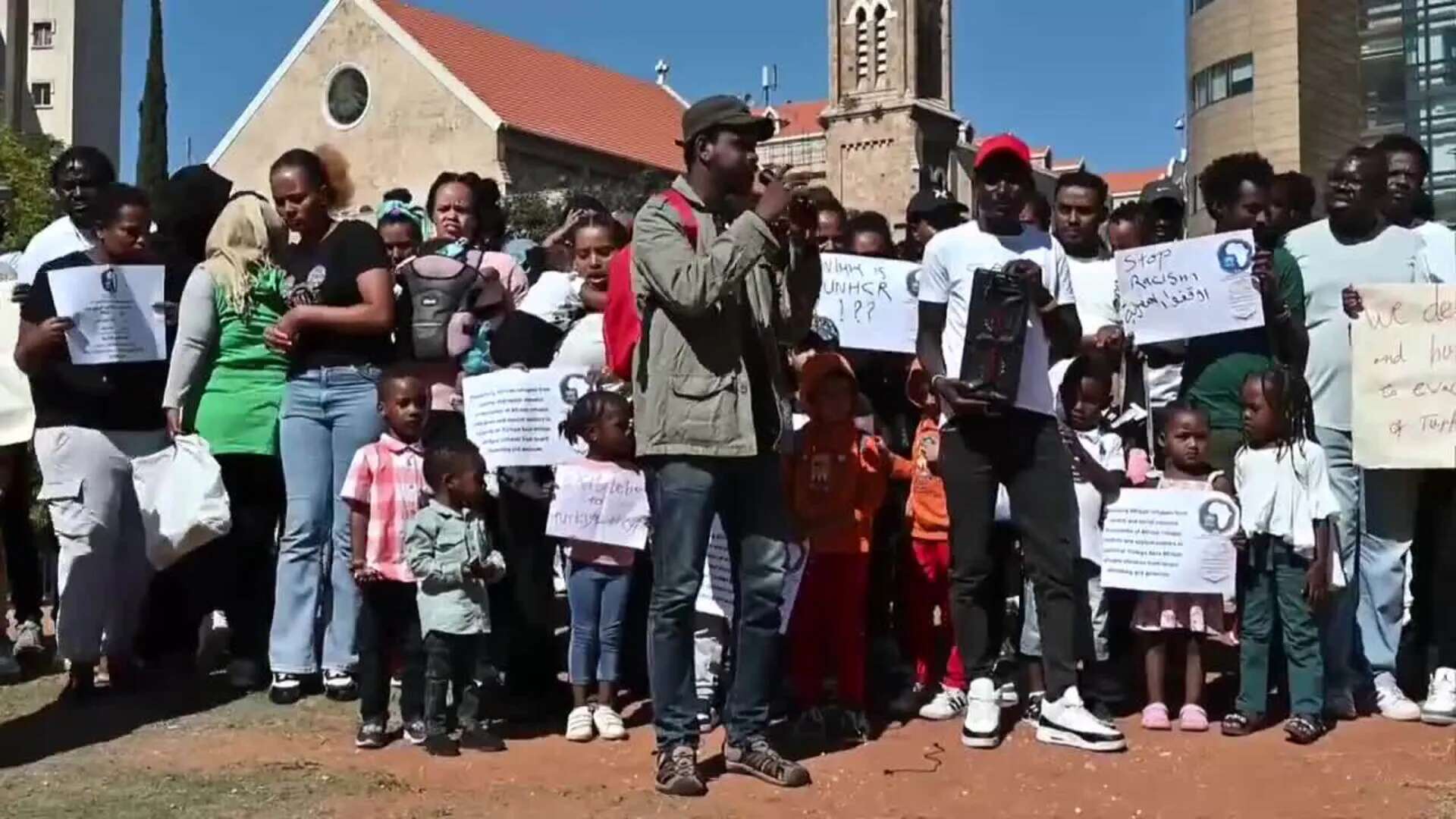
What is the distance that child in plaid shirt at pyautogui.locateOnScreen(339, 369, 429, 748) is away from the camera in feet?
19.3

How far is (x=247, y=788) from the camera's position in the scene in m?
5.27

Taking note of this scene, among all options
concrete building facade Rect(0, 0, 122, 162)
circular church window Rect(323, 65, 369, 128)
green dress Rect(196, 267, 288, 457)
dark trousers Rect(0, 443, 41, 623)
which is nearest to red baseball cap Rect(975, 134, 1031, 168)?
green dress Rect(196, 267, 288, 457)

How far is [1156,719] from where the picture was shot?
621 centimetres

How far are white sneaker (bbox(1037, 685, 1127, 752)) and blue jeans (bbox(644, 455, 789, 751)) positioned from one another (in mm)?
1112

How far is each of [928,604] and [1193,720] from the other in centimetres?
116

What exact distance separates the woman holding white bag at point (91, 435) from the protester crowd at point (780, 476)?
1 cm

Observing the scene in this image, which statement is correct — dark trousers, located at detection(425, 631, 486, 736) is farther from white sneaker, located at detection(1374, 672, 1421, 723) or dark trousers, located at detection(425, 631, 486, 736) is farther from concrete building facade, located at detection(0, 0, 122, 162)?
concrete building facade, located at detection(0, 0, 122, 162)

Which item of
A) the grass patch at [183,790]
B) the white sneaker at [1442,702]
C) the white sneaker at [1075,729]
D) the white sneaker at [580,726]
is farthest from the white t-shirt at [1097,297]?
the grass patch at [183,790]

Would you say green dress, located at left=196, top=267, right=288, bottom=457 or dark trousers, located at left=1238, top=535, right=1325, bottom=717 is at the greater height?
green dress, located at left=196, top=267, right=288, bottom=457

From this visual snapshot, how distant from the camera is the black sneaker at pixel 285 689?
6516mm

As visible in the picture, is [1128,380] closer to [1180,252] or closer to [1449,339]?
[1180,252]

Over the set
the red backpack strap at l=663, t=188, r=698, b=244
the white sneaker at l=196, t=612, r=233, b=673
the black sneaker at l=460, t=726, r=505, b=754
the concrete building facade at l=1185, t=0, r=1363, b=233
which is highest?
the concrete building facade at l=1185, t=0, r=1363, b=233

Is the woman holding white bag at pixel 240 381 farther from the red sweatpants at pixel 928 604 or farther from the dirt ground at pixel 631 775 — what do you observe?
the red sweatpants at pixel 928 604

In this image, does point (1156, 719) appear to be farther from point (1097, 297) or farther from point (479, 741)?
point (479, 741)
